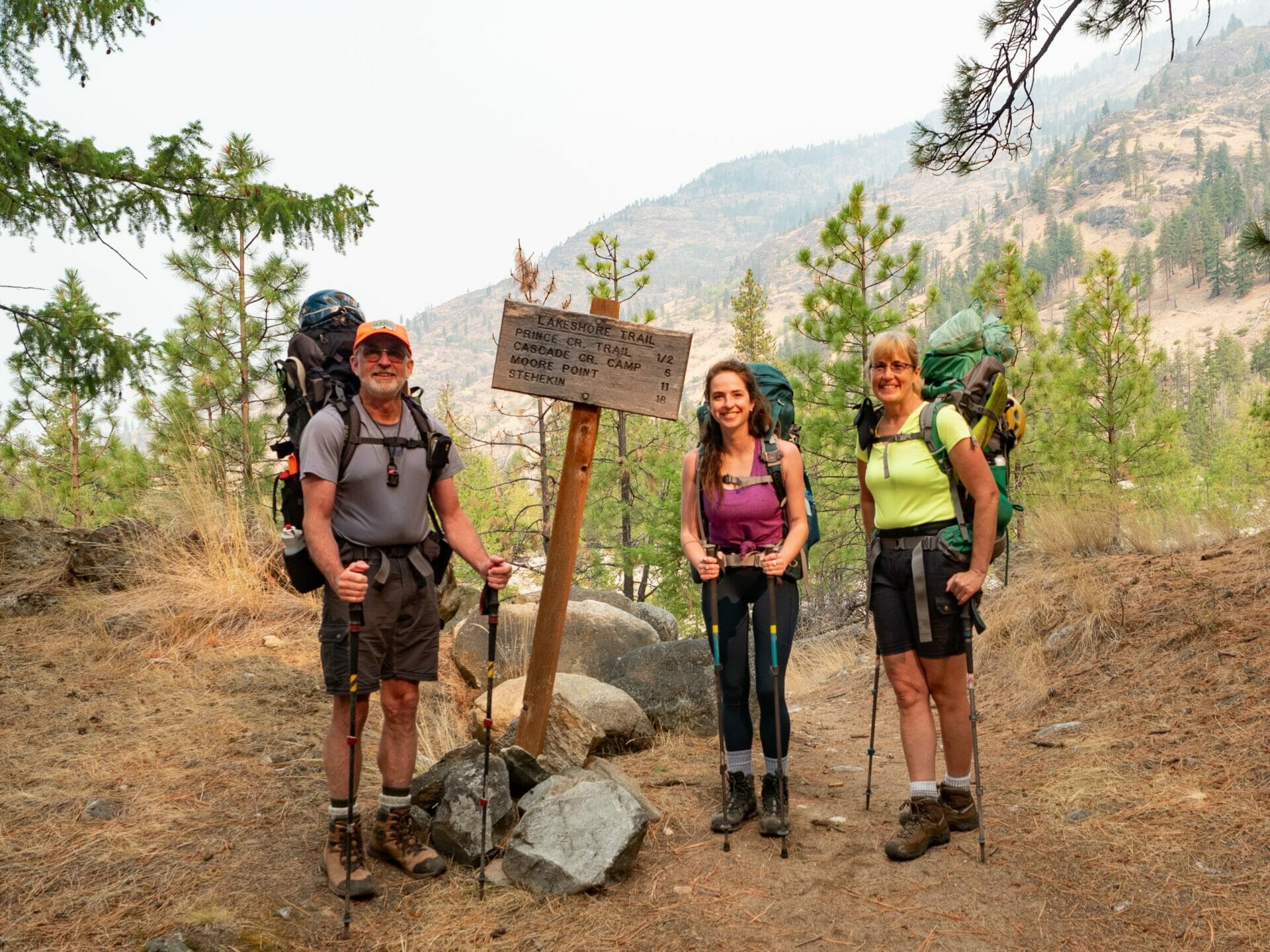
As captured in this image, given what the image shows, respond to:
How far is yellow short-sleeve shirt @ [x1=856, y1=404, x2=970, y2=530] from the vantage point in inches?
131

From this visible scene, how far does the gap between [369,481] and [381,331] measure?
0.54 metres

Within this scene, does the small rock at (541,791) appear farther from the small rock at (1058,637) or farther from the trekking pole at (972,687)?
the small rock at (1058,637)

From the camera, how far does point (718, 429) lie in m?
3.76

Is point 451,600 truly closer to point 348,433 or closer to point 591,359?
point 591,359

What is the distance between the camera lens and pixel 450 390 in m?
29.1

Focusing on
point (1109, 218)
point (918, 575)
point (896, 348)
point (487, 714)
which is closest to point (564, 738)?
point (487, 714)

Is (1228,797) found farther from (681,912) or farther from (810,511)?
(681,912)

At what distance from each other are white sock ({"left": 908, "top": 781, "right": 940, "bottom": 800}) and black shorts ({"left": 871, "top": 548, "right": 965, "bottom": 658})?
51cm

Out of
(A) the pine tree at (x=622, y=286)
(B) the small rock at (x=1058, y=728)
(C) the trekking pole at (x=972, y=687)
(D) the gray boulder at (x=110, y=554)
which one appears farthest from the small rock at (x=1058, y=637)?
(D) the gray boulder at (x=110, y=554)

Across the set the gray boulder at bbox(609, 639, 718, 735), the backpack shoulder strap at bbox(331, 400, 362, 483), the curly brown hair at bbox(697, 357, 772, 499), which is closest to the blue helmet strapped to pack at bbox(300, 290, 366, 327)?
the backpack shoulder strap at bbox(331, 400, 362, 483)

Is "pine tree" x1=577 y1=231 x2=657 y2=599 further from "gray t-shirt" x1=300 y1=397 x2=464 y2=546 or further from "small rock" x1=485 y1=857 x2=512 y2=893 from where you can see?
"small rock" x1=485 y1=857 x2=512 y2=893

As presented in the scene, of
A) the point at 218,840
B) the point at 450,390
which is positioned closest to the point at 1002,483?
the point at 218,840

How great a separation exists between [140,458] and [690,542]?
2117 centimetres

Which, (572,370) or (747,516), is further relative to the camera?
(572,370)
